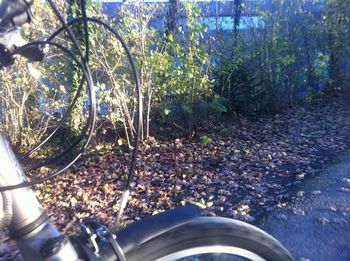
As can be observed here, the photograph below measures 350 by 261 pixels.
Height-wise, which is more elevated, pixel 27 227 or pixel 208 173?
pixel 27 227

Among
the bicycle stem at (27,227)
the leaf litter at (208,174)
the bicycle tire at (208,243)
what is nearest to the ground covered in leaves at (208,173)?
the leaf litter at (208,174)

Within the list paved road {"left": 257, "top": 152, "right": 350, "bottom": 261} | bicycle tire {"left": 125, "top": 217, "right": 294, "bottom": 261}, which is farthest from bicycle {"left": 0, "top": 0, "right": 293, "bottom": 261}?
paved road {"left": 257, "top": 152, "right": 350, "bottom": 261}

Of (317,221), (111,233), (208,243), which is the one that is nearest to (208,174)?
(317,221)

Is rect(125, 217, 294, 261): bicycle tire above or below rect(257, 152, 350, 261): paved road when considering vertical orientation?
above

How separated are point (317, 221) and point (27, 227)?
3.13m

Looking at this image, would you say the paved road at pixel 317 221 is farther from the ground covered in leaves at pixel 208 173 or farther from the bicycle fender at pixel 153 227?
the bicycle fender at pixel 153 227

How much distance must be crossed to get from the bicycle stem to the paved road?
7.92 ft

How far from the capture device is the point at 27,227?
142cm

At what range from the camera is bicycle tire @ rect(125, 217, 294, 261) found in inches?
61.1

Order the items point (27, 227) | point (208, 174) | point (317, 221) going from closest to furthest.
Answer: point (27, 227) → point (317, 221) → point (208, 174)

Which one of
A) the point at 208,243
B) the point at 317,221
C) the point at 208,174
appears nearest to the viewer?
the point at 208,243

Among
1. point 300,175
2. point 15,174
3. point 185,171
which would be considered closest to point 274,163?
point 300,175

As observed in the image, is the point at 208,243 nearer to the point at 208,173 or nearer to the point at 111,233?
the point at 111,233

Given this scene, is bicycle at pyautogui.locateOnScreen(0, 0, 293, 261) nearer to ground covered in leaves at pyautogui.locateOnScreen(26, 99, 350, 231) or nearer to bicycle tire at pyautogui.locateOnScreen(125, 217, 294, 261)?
bicycle tire at pyautogui.locateOnScreen(125, 217, 294, 261)
